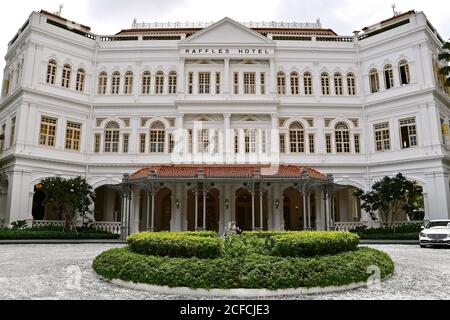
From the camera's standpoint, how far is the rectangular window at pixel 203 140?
83.9 ft

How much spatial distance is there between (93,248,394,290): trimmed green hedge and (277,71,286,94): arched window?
19725 millimetres

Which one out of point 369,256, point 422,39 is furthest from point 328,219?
point 369,256

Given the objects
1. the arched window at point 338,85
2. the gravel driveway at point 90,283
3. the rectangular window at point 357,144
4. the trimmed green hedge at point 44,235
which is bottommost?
the gravel driveway at point 90,283

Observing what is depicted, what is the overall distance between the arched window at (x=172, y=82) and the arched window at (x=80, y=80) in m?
6.34

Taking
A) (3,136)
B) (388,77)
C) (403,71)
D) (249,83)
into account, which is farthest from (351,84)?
(3,136)

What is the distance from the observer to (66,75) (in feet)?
85.9

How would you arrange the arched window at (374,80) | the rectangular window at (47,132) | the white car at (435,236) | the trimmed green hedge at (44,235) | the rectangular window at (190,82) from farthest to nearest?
the rectangular window at (190,82) < the arched window at (374,80) < the rectangular window at (47,132) < the trimmed green hedge at (44,235) < the white car at (435,236)

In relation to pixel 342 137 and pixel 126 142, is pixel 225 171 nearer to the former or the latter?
pixel 126 142

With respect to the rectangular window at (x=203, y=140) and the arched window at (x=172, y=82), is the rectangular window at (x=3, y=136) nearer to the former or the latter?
the arched window at (x=172, y=82)

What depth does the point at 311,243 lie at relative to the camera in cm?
891

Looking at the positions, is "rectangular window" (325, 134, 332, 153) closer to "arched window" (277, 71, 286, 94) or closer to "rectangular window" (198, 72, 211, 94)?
"arched window" (277, 71, 286, 94)

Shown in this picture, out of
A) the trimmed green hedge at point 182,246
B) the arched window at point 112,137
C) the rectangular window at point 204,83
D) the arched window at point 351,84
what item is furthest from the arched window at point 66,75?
the arched window at point 351,84

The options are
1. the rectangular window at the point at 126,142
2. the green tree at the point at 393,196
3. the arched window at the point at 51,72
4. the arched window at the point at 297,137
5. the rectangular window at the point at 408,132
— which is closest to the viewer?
the green tree at the point at 393,196

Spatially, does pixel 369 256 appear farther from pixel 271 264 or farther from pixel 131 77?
pixel 131 77
